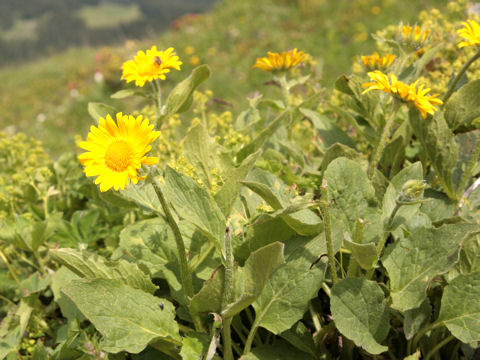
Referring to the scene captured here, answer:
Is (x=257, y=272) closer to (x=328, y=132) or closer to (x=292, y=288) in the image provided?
(x=292, y=288)

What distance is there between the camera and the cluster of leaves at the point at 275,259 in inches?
47.9

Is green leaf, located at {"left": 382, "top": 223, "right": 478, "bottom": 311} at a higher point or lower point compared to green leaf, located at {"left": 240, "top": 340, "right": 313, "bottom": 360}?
higher

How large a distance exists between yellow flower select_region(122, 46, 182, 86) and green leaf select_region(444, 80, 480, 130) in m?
1.13

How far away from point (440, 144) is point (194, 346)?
47.4 inches

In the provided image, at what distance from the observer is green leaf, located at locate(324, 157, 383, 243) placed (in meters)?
1.45

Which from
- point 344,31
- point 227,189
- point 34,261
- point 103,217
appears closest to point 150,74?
point 227,189

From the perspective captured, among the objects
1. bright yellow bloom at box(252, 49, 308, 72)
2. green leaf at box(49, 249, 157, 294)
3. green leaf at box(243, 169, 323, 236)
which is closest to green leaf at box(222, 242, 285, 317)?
green leaf at box(243, 169, 323, 236)

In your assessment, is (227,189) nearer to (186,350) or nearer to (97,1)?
(186,350)

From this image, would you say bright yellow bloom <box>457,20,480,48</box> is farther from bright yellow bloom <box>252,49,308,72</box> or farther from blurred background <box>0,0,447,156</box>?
blurred background <box>0,0,447,156</box>

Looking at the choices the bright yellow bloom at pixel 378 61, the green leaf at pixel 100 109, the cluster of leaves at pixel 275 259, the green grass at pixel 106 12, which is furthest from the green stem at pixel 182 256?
the green grass at pixel 106 12

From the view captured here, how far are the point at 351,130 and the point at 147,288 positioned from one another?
1594 millimetres

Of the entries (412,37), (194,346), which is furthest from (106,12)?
(194,346)

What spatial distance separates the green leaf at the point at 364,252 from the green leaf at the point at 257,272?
0.80 ft

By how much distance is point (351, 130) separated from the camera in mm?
2465
